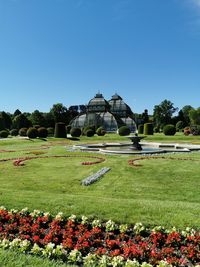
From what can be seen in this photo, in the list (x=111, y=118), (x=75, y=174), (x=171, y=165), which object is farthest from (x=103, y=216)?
(x=111, y=118)

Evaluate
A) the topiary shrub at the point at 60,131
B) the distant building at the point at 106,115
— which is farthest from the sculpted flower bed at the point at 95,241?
the distant building at the point at 106,115

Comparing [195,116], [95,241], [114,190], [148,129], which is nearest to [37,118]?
[148,129]

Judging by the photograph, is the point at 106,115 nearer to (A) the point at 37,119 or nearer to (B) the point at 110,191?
(A) the point at 37,119

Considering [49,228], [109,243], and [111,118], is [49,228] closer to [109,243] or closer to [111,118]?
[109,243]

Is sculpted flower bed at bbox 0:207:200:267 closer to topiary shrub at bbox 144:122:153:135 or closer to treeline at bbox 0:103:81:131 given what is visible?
topiary shrub at bbox 144:122:153:135

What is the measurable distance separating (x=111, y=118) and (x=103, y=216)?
66.6 m

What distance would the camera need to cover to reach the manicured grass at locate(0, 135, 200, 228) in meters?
7.23

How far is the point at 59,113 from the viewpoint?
83750 mm

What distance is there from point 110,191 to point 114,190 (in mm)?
215

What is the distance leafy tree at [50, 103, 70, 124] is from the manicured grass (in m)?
61.9

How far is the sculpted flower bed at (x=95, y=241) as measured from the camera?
16.9 feet

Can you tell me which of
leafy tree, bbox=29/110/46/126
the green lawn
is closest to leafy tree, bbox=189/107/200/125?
leafy tree, bbox=29/110/46/126

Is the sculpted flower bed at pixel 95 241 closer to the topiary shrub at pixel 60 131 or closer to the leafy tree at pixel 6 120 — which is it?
the topiary shrub at pixel 60 131

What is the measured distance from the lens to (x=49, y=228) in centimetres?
671
